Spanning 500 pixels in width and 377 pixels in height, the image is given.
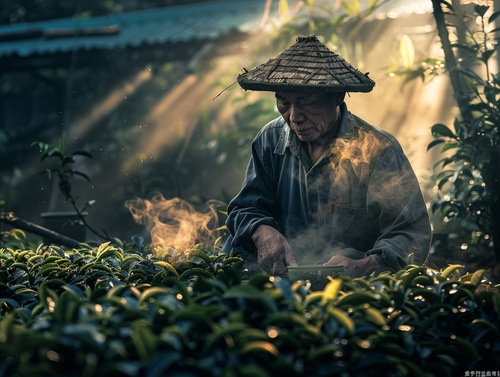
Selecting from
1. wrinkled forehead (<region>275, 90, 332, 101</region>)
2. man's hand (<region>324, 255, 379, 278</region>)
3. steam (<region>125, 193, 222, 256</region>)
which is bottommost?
steam (<region>125, 193, 222, 256</region>)

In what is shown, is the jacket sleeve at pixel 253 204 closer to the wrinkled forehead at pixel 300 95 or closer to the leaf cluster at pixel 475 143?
the wrinkled forehead at pixel 300 95

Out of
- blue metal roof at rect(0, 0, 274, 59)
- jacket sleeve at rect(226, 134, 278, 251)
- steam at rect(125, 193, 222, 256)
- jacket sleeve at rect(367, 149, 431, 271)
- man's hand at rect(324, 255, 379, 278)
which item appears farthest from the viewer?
blue metal roof at rect(0, 0, 274, 59)

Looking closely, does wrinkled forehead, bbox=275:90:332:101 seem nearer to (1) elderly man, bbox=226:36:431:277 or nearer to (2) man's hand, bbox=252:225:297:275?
(1) elderly man, bbox=226:36:431:277

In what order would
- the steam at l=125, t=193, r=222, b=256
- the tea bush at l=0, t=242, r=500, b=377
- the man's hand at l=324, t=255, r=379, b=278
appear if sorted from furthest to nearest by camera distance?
the steam at l=125, t=193, r=222, b=256
the man's hand at l=324, t=255, r=379, b=278
the tea bush at l=0, t=242, r=500, b=377

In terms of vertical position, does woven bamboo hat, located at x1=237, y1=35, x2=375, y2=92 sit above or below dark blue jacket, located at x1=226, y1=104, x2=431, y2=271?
above

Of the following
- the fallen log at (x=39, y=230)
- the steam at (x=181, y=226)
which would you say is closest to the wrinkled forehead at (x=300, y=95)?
the steam at (x=181, y=226)

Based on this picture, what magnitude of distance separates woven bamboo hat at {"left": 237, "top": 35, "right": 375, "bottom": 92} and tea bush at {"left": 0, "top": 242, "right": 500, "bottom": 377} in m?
1.12

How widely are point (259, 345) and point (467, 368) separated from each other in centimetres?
86

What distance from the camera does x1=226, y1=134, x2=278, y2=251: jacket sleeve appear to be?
3.94 metres

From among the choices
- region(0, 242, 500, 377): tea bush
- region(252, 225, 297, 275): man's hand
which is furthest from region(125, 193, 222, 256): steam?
region(0, 242, 500, 377): tea bush

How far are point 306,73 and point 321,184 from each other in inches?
26.7

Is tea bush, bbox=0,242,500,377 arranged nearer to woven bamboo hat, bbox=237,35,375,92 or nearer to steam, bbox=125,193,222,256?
woven bamboo hat, bbox=237,35,375,92

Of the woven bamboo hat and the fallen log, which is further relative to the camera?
the fallen log

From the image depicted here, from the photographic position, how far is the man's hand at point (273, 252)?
12.1 feet
